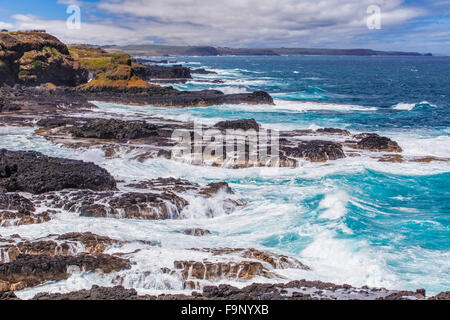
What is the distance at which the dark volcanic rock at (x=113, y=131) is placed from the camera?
23.9 meters

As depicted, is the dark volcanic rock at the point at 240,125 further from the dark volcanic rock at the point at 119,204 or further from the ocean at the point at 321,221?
the dark volcanic rock at the point at 119,204

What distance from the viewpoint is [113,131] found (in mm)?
24125

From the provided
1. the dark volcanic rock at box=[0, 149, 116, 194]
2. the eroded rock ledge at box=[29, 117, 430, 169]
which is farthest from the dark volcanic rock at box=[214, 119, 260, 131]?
the dark volcanic rock at box=[0, 149, 116, 194]

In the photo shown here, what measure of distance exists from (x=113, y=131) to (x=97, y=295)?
17.4m

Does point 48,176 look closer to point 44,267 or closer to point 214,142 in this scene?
point 44,267

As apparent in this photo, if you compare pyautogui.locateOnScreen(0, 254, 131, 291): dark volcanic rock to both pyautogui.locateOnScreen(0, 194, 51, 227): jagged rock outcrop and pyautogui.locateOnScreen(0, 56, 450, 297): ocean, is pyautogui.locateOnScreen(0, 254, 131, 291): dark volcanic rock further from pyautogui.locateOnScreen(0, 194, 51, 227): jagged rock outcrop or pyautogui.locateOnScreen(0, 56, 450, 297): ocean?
pyautogui.locateOnScreen(0, 194, 51, 227): jagged rock outcrop

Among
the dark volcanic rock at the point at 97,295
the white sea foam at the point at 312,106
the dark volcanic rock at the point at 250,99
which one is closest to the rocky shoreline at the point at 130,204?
the dark volcanic rock at the point at 97,295

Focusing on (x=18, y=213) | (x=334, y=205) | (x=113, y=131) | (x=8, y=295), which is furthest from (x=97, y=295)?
(x=113, y=131)

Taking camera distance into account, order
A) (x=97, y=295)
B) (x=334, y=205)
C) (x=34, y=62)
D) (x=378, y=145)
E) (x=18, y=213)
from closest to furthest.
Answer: (x=97, y=295)
(x=18, y=213)
(x=334, y=205)
(x=378, y=145)
(x=34, y=62)

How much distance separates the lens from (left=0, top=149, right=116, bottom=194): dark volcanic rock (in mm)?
14492

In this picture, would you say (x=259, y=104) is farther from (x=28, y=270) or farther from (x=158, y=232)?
(x=28, y=270)

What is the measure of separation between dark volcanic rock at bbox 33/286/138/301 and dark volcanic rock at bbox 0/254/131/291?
3.42 ft
